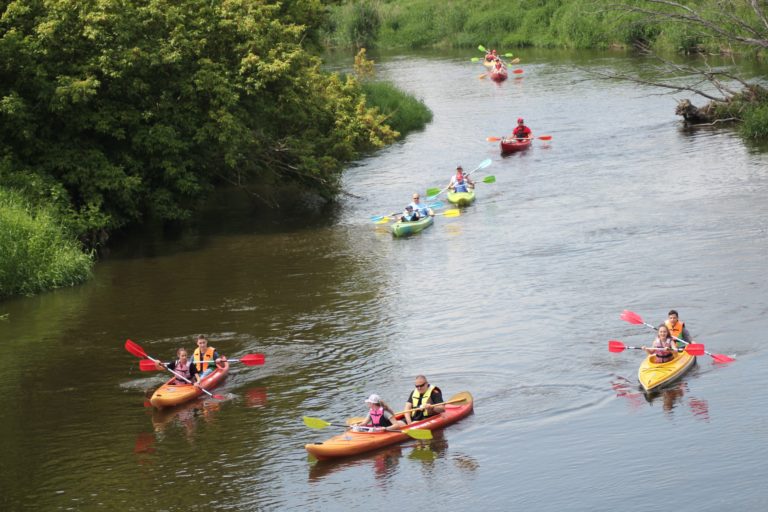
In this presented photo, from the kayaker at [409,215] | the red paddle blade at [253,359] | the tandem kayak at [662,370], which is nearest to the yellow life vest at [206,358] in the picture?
the red paddle blade at [253,359]

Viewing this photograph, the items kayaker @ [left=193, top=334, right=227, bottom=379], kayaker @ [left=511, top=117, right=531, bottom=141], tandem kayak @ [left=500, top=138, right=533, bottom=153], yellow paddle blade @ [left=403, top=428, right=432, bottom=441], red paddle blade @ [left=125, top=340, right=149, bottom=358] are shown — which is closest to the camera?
yellow paddle blade @ [left=403, top=428, right=432, bottom=441]

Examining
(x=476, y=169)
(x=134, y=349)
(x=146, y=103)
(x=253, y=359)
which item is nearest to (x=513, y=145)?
(x=476, y=169)

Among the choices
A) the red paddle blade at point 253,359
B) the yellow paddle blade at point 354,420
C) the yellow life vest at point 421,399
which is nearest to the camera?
the yellow paddle blade at point 354,420

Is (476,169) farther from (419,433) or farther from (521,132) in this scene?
(419,433)

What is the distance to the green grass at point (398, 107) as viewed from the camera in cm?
4922

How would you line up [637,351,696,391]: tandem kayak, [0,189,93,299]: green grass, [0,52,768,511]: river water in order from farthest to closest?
[0,189,93,299]: green grass → [637,351,696,391]: tandem kayak → [0,52,768,511]: river water

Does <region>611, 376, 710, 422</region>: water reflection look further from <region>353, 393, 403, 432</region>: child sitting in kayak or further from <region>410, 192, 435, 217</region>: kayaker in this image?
<region>410, 192, 435, 217</region>: kayaker

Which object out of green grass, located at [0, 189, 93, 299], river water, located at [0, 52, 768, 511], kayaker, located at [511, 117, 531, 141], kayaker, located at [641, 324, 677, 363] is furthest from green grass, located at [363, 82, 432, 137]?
kayaker, located at [641, 324, 677, 363]

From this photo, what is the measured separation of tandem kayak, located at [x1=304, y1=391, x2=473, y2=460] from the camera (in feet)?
60.7

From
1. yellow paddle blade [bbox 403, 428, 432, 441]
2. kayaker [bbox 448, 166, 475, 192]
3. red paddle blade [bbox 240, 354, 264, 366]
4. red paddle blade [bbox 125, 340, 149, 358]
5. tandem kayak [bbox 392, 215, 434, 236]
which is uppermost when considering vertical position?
kayaker [bbox 448, 166, 475, 192]

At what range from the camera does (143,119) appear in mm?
33219

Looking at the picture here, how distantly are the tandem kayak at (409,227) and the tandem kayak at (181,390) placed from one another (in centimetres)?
1116

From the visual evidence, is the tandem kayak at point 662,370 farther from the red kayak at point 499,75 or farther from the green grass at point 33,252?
the red kayak at point 499,75

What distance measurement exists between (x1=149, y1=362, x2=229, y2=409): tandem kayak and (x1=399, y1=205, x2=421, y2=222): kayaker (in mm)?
11726
